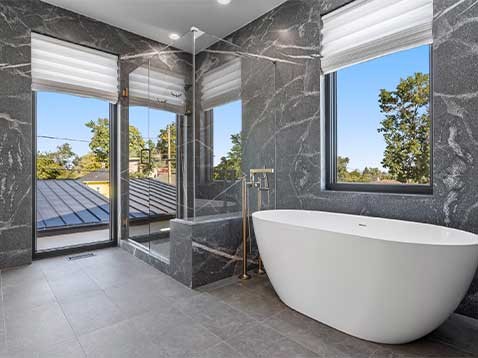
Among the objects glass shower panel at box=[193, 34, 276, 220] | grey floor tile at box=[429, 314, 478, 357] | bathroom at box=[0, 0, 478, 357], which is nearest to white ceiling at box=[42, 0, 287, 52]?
bathroom at box=[0, 0, 478, 357]

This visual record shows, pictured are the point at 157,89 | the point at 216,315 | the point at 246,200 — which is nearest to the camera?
the point at 216,315

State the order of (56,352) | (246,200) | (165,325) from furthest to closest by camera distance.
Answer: (246,200)
(165,325)
(56,352)

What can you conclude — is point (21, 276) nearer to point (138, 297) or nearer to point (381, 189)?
point (138, 297)

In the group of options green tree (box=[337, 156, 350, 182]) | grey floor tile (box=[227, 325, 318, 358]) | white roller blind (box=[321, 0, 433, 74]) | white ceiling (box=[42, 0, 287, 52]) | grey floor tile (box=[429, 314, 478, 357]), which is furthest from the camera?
white ceiling (box=[42, 0, 287, 52])

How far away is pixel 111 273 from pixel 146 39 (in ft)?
9.78

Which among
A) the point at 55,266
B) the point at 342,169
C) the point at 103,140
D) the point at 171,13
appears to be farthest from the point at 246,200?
the point at 171,13

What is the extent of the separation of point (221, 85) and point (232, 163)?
0.74 m

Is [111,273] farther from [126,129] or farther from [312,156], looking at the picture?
[312,156]

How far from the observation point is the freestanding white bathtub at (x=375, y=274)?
1405mm

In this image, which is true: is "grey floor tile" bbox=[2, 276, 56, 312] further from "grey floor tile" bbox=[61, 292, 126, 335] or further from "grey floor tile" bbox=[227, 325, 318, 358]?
"grey floor tile" bbox=[227, 325, 318, 358]

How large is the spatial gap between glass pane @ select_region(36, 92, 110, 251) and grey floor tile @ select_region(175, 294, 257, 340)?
2.09 meters

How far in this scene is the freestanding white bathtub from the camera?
4.61 feet

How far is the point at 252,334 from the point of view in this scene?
169cm

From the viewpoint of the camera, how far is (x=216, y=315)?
192 cm
